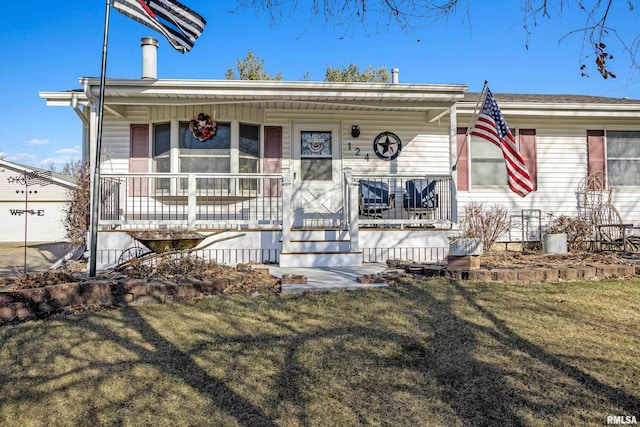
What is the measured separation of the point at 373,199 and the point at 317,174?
153 centimetres

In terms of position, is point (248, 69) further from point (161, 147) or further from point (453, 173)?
point (453, 173)

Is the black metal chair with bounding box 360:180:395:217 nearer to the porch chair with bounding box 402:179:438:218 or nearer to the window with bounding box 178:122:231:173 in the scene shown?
the porch chair with bounding box 402:179:438:218

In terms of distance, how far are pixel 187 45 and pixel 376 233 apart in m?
4.33

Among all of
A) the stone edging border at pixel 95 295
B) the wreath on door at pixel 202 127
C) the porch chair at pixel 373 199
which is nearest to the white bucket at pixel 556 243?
the porch chair at pixel 373 199

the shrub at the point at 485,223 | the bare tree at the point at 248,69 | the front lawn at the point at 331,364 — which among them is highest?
the bare tree at the point at 248,69

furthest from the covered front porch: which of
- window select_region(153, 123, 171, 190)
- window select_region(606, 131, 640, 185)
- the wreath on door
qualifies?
window select_region(606, 131, 640, 185)

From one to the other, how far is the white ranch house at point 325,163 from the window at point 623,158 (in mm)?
22

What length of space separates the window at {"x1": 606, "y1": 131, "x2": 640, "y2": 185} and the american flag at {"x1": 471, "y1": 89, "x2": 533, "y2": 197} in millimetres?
4459

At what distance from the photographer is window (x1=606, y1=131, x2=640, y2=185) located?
32.6 ft

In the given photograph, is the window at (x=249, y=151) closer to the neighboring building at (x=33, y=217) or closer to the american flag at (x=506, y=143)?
the american flag at (x=506, y=143)

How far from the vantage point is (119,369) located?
289cm

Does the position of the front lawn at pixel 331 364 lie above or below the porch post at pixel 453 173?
below

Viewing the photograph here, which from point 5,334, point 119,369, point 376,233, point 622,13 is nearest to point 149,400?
point 119,369

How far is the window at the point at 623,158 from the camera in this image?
9930 millimetres
